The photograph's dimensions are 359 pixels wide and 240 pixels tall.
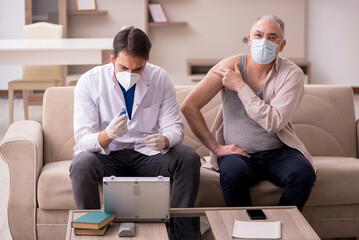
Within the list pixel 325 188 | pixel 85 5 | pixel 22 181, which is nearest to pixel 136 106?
pixel 22 181

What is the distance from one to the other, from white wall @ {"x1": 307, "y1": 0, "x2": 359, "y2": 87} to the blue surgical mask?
4.05m

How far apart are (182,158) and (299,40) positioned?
4184 mm

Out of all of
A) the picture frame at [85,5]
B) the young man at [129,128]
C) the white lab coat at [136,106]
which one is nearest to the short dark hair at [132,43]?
the young man at [129,128]

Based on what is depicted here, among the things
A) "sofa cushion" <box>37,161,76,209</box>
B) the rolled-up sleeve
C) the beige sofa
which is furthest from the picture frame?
the rolled-up sleeve

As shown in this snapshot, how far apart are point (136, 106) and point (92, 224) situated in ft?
2.59

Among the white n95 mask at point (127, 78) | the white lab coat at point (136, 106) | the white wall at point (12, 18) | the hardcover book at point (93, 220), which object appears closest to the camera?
the hardcover book at point (93, 220)

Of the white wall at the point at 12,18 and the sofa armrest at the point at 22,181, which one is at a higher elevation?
the white wall at the point at 12,18

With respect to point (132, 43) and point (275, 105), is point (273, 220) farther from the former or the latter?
point (132, 43)

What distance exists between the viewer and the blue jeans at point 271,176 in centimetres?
225

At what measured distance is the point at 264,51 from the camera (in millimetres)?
2361

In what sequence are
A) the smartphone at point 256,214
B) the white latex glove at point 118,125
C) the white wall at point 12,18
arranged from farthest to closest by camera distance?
the white wall at point 12,18, the white latex glove at point 118,125, the smartphone at point 256,214

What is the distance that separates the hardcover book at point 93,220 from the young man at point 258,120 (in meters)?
0.68

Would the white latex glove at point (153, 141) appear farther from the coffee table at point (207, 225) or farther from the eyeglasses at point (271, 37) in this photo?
the eyeglasses at point (271, 37)

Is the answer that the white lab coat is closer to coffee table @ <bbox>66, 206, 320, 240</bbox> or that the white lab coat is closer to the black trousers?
the black trousers
